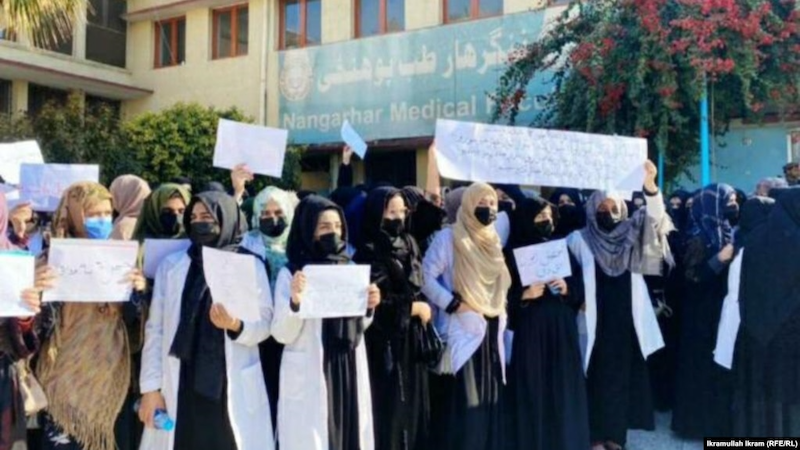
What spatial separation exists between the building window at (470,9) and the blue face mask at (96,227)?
1006 cm

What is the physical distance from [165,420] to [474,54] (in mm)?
10144

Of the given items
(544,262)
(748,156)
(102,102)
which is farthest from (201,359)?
(102,102)

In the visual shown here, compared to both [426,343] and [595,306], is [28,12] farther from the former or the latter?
[595,306]

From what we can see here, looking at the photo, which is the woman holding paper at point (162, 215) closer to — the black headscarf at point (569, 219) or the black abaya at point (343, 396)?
the black abaya at point (343, 396)

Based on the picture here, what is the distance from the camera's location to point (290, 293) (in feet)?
11.3

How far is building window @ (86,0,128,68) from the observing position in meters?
16.0

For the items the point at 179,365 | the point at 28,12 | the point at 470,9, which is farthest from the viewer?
the point at 470,9

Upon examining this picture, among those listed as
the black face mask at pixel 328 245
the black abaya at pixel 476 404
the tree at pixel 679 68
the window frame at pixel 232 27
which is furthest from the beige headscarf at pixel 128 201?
the window frame at pixel 232 27

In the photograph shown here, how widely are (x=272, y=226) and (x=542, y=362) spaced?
1.79 metres

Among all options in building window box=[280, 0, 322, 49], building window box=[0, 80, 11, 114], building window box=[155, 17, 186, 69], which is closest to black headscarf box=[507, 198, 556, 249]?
building window box=[280, 0, 322, 49]

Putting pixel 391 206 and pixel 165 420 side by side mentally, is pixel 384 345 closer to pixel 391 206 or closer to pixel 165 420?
pixel 391 206

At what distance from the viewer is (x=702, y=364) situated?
192 inches

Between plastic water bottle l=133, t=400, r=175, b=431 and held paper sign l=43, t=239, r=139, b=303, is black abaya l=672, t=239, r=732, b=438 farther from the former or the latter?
held paper sign l=43, t=239, r=139, b=303

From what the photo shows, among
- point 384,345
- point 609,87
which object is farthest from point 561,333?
point 609,87
